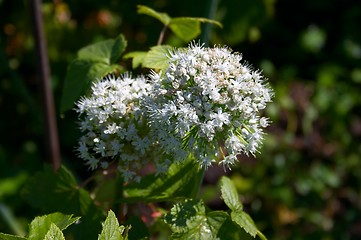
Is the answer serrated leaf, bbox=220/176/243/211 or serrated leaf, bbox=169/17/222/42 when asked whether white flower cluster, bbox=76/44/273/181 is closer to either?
serrated leaf, bbox=220/176/243/211

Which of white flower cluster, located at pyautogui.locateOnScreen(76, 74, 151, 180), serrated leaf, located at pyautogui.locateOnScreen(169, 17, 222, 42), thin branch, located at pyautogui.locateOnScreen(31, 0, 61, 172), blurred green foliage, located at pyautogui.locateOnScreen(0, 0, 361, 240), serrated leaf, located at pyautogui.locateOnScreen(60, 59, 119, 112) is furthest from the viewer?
blurred green foliage, located at pyautogui.locateOnScreen(0, 0, 361, 240)

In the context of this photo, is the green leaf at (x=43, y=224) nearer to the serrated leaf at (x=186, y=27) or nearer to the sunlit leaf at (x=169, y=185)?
the sunlit leaf at (x=169, y=185)

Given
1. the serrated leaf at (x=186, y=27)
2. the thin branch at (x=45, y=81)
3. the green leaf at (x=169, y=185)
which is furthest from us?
the thin branch at (x=45, y=81)

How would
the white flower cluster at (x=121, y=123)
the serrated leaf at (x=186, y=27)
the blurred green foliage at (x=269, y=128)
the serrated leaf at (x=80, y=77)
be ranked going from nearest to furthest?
the white flower cluster at (x=121, y=123) → the serrated leaf at (x=80, y=77) → the serrated leaf at (x=186, y=27) → the blurred green foliage at (x=269, y=128)

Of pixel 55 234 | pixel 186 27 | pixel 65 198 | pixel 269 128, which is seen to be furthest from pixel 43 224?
pixel 269 128

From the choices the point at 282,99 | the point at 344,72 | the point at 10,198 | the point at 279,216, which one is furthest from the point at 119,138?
the point at 344,72

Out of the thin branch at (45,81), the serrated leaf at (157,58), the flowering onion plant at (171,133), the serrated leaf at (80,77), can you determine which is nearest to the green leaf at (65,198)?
the flowering onion plant at (171,133)

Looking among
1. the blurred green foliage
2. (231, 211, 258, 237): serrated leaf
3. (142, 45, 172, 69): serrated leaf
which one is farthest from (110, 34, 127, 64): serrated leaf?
the blurred green foliage

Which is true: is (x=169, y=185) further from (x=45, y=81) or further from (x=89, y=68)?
(x=45, y=81)
